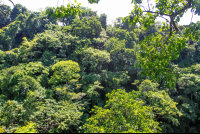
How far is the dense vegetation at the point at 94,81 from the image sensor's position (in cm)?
183

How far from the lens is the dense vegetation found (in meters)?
Answer: 1.83

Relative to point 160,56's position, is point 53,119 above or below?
below

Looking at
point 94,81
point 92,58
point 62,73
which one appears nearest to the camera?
point 62,73

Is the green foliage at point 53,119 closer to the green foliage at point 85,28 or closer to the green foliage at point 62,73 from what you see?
the green foliage at point 62,73

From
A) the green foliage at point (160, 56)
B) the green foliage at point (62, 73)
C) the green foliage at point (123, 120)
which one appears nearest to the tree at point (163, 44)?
the green foliage at point (160, 56)

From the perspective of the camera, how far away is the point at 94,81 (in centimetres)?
989

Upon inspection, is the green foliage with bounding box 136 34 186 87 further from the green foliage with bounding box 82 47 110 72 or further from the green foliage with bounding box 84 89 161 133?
the green foliage with bounding box 82 47 110 72

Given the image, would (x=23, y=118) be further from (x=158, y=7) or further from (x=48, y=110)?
(x=158, y=7)

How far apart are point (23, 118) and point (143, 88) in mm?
8104

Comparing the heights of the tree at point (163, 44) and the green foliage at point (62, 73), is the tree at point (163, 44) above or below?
above

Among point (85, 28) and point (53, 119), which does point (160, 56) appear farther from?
point (85, 28)

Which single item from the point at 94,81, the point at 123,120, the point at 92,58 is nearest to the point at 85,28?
the point at 92,58

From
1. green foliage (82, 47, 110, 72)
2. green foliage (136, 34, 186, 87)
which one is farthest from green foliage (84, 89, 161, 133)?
green foliage (82, 47, 110, 72)

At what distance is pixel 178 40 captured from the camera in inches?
63.3
